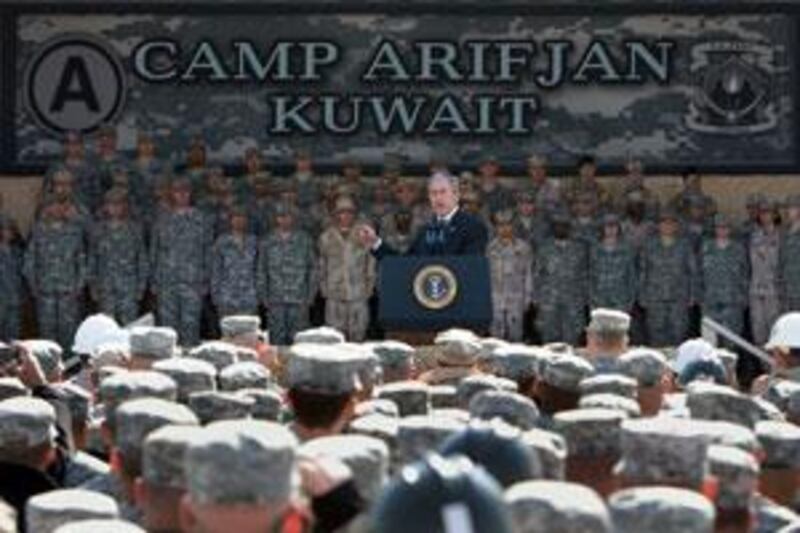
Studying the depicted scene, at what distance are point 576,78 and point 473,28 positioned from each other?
36.2 inches

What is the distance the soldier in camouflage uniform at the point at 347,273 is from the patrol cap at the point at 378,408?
1090cm

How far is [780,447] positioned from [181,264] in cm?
1189

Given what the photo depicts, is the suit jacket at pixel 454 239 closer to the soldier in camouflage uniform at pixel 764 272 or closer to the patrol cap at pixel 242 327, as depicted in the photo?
the patrol cap at pixel 242 327

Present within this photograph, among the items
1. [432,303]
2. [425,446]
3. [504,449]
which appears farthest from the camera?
[432,303]

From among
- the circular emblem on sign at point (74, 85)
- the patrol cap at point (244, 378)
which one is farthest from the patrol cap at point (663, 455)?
the circular emblem on sign at point (74, 85)

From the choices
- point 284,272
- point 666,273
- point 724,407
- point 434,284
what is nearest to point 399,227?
point 284,272

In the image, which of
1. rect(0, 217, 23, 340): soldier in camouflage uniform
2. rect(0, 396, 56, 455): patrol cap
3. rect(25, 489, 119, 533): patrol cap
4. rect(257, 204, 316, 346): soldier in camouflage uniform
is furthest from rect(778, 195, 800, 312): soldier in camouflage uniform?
rect(25, 489, 119, 533): patrol cap

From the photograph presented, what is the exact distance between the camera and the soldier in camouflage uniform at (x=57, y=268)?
17.2 meters

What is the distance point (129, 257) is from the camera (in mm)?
17312

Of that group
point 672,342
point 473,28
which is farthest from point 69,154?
point 672,342

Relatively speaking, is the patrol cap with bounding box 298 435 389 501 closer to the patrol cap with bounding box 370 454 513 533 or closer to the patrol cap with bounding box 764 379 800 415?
the patrol cap with bounding box 370 454 513 533

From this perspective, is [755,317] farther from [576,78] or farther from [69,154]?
[69,154]

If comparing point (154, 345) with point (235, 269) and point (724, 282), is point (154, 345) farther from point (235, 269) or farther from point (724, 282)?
point (724, 282)

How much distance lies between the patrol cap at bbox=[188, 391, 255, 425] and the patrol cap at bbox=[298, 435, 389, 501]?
986 mm
